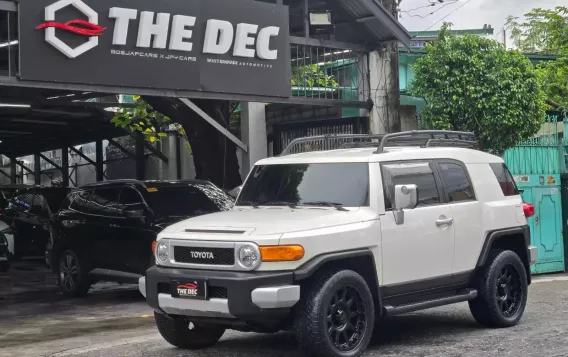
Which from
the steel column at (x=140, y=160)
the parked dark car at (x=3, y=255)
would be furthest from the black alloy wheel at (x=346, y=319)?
the steel column at (x=140, y=160)

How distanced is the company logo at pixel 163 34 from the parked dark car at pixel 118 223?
203 cm

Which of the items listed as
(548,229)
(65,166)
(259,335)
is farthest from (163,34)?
(65,166)

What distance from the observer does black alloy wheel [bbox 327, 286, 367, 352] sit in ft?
24.2

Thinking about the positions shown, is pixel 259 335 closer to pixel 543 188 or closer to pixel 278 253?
pixel 278 253

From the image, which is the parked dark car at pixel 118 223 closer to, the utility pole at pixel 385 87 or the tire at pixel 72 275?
the tire at pixel 72 275

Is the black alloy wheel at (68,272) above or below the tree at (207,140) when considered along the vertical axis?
below

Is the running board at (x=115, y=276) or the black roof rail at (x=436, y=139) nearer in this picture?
the black roof rail at (x=436, y=139)

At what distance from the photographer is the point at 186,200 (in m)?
12.9

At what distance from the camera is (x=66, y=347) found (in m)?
9.05

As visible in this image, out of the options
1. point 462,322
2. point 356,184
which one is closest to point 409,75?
point 462,322

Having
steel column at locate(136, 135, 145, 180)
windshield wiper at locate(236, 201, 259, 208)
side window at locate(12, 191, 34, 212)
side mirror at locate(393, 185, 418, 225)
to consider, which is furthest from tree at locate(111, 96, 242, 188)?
steel column at locate(136, 135, 145, 180)

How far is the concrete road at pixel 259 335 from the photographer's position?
320 inches

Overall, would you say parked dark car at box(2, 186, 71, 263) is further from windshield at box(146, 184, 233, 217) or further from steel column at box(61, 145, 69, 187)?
steel column at box(61, 145, 69, 187)

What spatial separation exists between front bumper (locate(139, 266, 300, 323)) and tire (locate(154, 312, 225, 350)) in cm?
89
